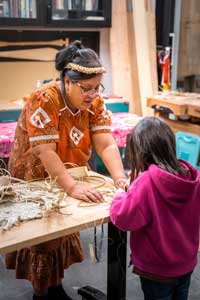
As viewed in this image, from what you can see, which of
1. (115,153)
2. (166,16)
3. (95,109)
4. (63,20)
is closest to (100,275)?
(115,153)

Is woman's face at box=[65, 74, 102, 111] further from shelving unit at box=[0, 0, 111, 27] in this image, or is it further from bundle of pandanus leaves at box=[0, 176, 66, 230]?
shelving unit at box=[0, 0, 111, 27]

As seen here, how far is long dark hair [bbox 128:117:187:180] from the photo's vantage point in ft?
4.02

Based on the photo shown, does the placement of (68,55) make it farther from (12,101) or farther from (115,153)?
(12,101)

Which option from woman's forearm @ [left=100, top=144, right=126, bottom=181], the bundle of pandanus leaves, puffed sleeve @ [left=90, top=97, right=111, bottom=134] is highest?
puffed sleeve @ [left=90, top=97, right=111, bottom=134]

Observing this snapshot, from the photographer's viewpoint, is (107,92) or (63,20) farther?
(107,92)

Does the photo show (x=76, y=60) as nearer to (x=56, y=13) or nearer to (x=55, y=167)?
(x=55, y=167)

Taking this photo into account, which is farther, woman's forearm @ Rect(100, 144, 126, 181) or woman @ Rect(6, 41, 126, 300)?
woman's forearm @ Rect(100, 144, 126, 181)

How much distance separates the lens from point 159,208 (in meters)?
1.21

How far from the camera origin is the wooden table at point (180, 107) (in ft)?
10.8

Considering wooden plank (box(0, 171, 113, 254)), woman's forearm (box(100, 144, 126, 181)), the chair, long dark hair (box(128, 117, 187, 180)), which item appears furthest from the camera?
the chair

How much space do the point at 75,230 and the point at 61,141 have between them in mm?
468

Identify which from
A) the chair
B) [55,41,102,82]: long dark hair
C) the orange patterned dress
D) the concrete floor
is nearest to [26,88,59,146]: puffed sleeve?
the orange patterned dress

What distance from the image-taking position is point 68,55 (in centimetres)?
154

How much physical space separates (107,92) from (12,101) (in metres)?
1.07
